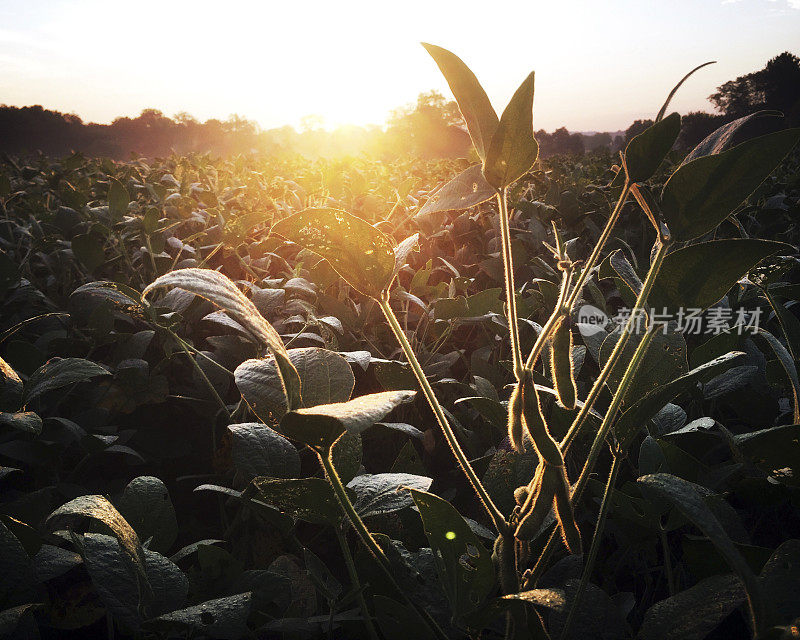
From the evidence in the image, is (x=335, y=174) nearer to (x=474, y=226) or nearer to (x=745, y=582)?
(x=474, y=226)

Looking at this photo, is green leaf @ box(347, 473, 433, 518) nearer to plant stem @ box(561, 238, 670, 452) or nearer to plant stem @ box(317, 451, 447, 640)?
plant stem @ box(317, 451, 447, 640)

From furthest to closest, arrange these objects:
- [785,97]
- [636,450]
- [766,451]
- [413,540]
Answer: [785,97] → [636,450] → [413,540] → [766,451]

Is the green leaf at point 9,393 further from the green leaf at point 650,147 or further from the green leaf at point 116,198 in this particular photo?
the green leaf at point 116,198

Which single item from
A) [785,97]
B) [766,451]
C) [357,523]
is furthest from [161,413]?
[785,97]

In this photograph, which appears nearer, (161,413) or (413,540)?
(413,540)

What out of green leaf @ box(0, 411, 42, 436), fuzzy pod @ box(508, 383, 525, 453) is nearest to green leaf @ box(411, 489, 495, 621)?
fuzzy pod @ box(508, 383, 525, 453)

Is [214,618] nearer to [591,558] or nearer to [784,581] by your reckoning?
[591,558]

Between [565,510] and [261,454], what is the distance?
50cm

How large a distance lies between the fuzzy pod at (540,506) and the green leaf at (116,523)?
43 cm

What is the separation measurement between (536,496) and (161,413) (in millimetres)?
1353

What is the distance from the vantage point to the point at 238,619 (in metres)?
0.62

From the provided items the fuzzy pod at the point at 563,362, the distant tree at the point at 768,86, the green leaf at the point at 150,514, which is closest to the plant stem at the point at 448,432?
the fuzzy pod at the point at 563,362

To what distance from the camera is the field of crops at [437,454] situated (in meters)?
0.52

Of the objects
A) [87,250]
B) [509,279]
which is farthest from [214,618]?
[87,250]
